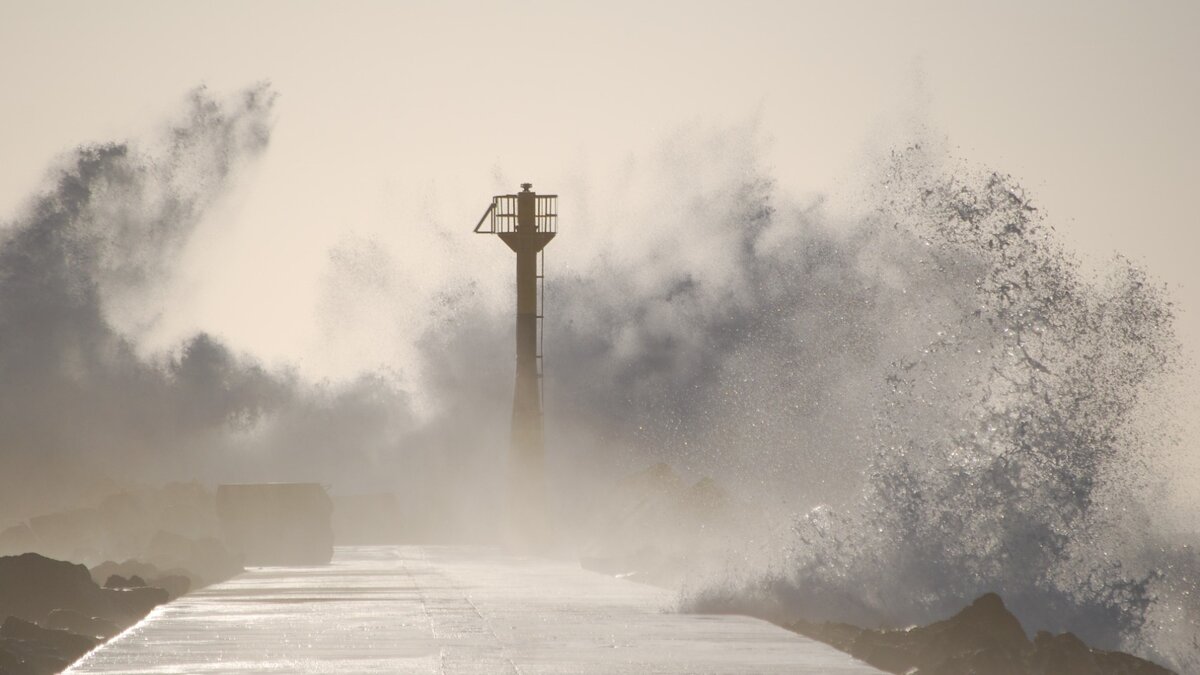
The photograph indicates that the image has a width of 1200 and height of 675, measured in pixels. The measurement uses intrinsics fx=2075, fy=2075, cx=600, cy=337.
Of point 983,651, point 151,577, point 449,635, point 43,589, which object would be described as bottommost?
point 983,651

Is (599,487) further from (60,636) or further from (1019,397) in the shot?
(60,636)

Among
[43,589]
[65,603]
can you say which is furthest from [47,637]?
[43,589]

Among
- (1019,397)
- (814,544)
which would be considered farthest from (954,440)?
(814,544)

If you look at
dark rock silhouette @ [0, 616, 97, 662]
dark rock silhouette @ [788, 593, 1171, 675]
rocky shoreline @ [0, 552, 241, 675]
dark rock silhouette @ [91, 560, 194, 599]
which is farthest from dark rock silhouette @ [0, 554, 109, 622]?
dark rock silhouette @ [788, 593, 1171, 675]

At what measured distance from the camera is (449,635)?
70.5 ft

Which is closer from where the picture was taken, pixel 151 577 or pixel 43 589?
pixel 43 589

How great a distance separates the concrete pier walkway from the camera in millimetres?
17984

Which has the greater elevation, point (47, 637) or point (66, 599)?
point (66, 599)

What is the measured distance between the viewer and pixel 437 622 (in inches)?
928

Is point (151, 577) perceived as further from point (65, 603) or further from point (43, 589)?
point (65, 603)

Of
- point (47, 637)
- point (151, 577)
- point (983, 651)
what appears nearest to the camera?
point (983, 651)

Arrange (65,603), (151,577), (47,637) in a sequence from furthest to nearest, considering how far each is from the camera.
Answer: (151,577)
(65,603)
(47,637)

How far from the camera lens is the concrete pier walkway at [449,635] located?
17984 mm

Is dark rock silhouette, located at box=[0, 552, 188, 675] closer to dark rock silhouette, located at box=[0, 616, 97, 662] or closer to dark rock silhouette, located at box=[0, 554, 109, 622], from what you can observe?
dark rock silhouette, located at box=[0, 554, 109, 622]
